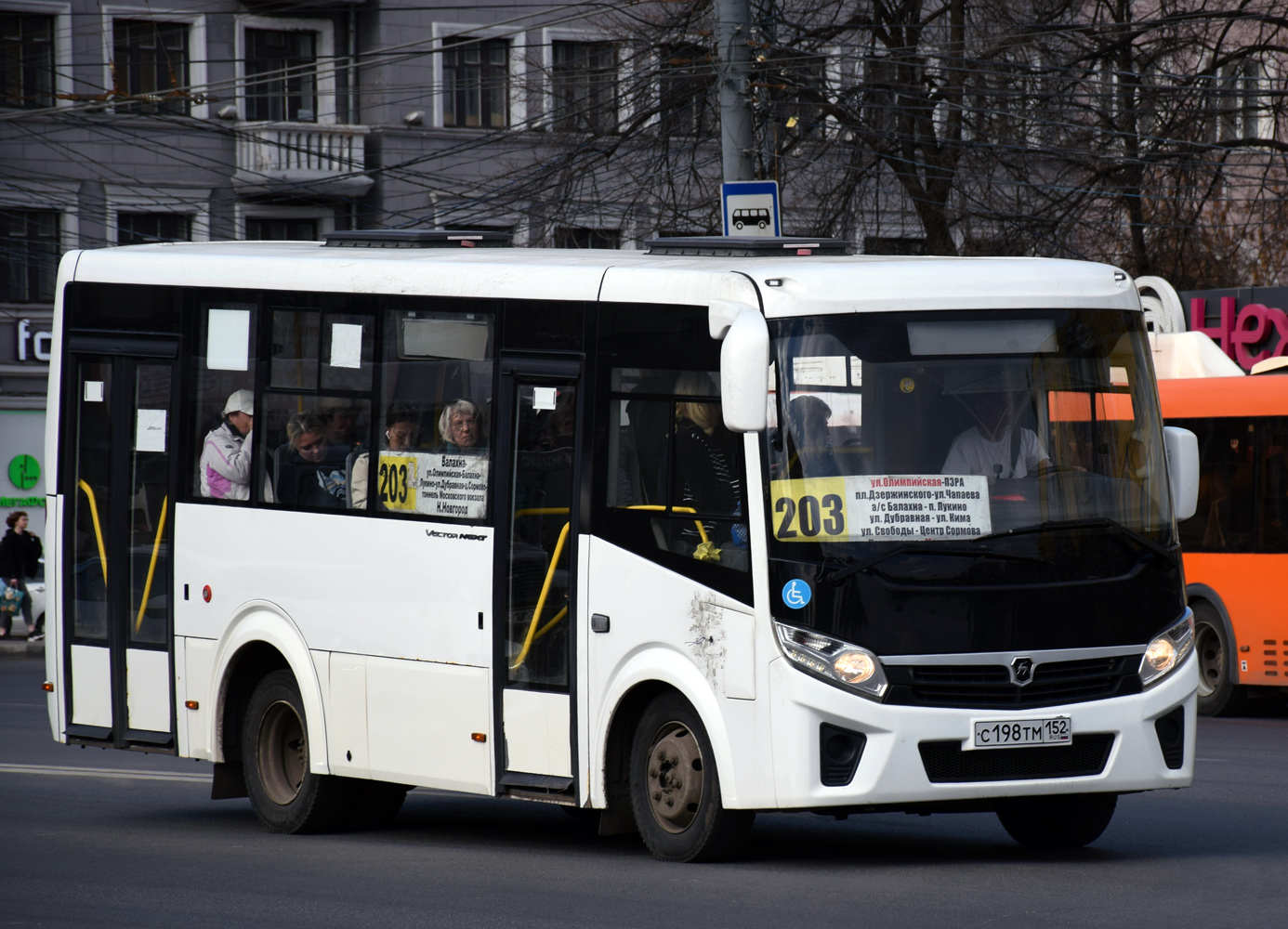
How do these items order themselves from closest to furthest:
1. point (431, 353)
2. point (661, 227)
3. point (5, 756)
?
point (431, 353) → point (5, 756) → point (661, 227)

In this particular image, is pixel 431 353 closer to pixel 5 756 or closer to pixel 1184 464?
pixel 1184 464

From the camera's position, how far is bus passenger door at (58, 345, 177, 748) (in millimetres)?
11352

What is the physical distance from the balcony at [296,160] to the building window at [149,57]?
4.48ft

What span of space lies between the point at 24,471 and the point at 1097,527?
94.8ft

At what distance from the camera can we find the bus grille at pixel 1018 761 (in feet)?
28.0

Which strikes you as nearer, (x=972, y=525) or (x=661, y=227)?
(x=972, y=525)

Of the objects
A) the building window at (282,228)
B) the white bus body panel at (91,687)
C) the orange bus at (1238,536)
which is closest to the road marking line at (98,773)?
the white bus body panel at (91,687)

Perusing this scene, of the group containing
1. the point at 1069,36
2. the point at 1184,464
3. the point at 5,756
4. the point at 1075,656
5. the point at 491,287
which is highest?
the point at 1069,36

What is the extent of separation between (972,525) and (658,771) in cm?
164

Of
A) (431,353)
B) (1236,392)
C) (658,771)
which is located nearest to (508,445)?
(431,353)

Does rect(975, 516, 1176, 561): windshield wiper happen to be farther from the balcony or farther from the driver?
the balcony

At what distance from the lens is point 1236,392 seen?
708 inches

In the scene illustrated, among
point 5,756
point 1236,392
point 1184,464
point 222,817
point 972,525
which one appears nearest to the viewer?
point 972,525

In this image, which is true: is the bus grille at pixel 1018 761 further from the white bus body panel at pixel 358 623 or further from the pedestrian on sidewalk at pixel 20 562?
the pedestrian on sidewalk at pixel 20 562
